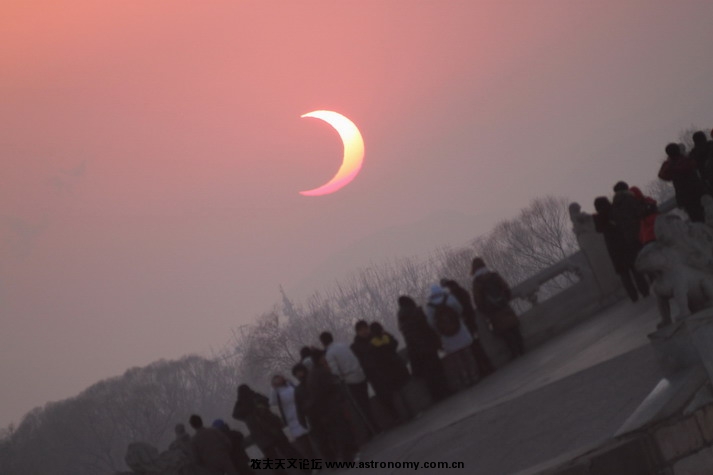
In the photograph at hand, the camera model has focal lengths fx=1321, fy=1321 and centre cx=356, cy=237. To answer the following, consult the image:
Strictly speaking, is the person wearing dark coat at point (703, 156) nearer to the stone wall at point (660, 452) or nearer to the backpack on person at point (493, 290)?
the backpack on person at point (493, 290)

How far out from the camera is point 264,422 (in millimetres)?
17906

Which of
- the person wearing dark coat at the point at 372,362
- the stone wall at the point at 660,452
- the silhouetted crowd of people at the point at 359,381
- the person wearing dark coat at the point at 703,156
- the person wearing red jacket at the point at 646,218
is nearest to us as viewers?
the stone wall at the point at 660,452

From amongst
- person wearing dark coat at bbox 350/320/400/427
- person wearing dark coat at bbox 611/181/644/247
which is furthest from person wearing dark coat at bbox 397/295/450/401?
person wearing dark coat at bbox 611/181/644/247

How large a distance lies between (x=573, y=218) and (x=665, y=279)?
9326mm

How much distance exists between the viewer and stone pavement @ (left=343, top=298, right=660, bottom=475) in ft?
39.1

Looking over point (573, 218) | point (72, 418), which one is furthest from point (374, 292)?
point (573, 218)

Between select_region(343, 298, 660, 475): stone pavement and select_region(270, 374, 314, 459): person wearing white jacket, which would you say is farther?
select_region(270, 374, 314, 459): person wearing white jacket

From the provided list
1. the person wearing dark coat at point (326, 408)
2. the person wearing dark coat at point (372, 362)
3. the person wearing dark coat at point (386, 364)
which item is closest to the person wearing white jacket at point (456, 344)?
the person wearing dark coat at point (386, 364)

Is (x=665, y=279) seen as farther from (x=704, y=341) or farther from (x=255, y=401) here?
(x=255, y=401)

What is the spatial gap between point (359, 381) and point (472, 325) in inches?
76.3

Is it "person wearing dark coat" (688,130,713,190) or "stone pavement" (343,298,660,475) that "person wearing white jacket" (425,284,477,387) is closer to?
"stone pavement" (343,298,660,475)

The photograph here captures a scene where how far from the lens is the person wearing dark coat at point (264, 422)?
58.4 ft

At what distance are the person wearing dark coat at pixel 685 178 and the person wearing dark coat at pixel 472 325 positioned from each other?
10.9 feet

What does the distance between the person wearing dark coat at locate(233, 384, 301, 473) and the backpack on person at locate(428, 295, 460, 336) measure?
8.75ft
